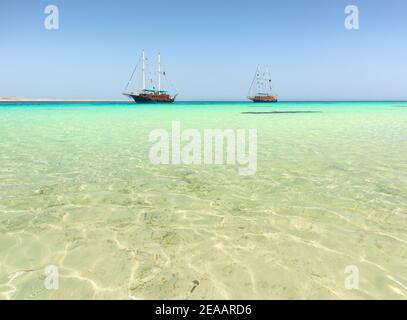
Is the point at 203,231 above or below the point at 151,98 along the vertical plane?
below

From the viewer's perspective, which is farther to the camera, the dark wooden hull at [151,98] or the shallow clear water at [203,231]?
the dark wooden hull at [151,98]

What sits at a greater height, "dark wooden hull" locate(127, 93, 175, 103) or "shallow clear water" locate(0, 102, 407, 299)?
"dark wooden hull" locate(127, 93, 175, 103)

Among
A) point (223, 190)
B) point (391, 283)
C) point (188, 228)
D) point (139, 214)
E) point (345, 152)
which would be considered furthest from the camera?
point (345, 152)

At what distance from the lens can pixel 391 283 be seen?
3506 millimetres

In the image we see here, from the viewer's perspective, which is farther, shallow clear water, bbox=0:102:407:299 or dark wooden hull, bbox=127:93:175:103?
dark wooden hull, bbox=127:93:175:103

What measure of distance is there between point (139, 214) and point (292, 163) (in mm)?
5870

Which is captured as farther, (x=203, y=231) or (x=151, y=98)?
(x=151, y=98)

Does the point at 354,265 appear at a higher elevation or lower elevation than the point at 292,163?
lower

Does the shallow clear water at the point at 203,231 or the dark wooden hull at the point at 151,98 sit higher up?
the dark wooden hull at the point at 151,98

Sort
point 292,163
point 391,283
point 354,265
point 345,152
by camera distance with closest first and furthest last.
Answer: point 391,283
point 354,265
point 292,163
point 345,152
